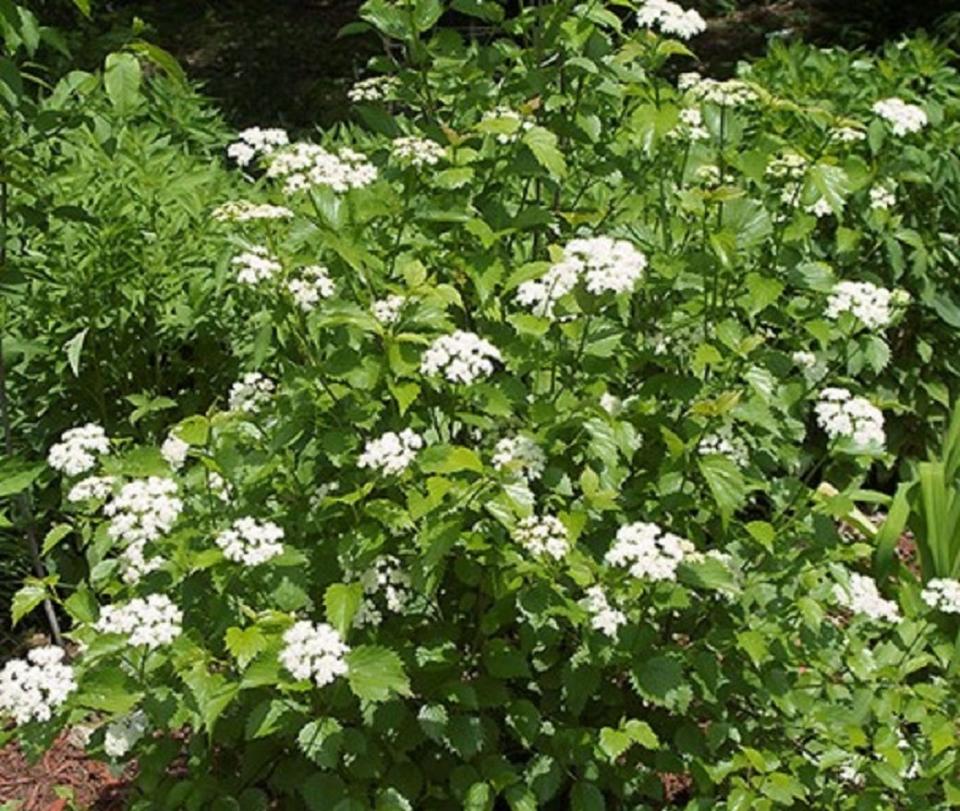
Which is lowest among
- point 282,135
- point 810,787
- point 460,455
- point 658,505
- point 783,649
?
point 810,787

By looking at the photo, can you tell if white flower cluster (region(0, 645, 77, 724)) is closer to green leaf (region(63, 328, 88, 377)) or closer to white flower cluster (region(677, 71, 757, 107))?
green leaf (region(63, 328, 88, 377))

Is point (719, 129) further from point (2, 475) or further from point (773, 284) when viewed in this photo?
point (2, 475)

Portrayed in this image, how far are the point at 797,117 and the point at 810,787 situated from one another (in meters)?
2.10

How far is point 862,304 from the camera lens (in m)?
2.62

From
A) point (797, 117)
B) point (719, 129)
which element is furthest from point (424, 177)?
point (797, 117)

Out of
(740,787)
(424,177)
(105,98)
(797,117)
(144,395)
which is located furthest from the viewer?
(105,98)

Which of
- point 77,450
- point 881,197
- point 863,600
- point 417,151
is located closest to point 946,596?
point 863,600

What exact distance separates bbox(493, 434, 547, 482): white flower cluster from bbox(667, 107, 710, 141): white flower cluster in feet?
2.78

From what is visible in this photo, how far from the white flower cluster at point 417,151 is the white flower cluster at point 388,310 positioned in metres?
0.29

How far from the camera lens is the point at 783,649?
2623 mm

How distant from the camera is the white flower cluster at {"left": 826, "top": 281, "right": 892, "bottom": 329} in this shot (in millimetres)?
2592

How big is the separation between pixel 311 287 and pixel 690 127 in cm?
96

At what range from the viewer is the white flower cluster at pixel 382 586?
238cm

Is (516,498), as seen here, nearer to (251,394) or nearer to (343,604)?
(343,604)
